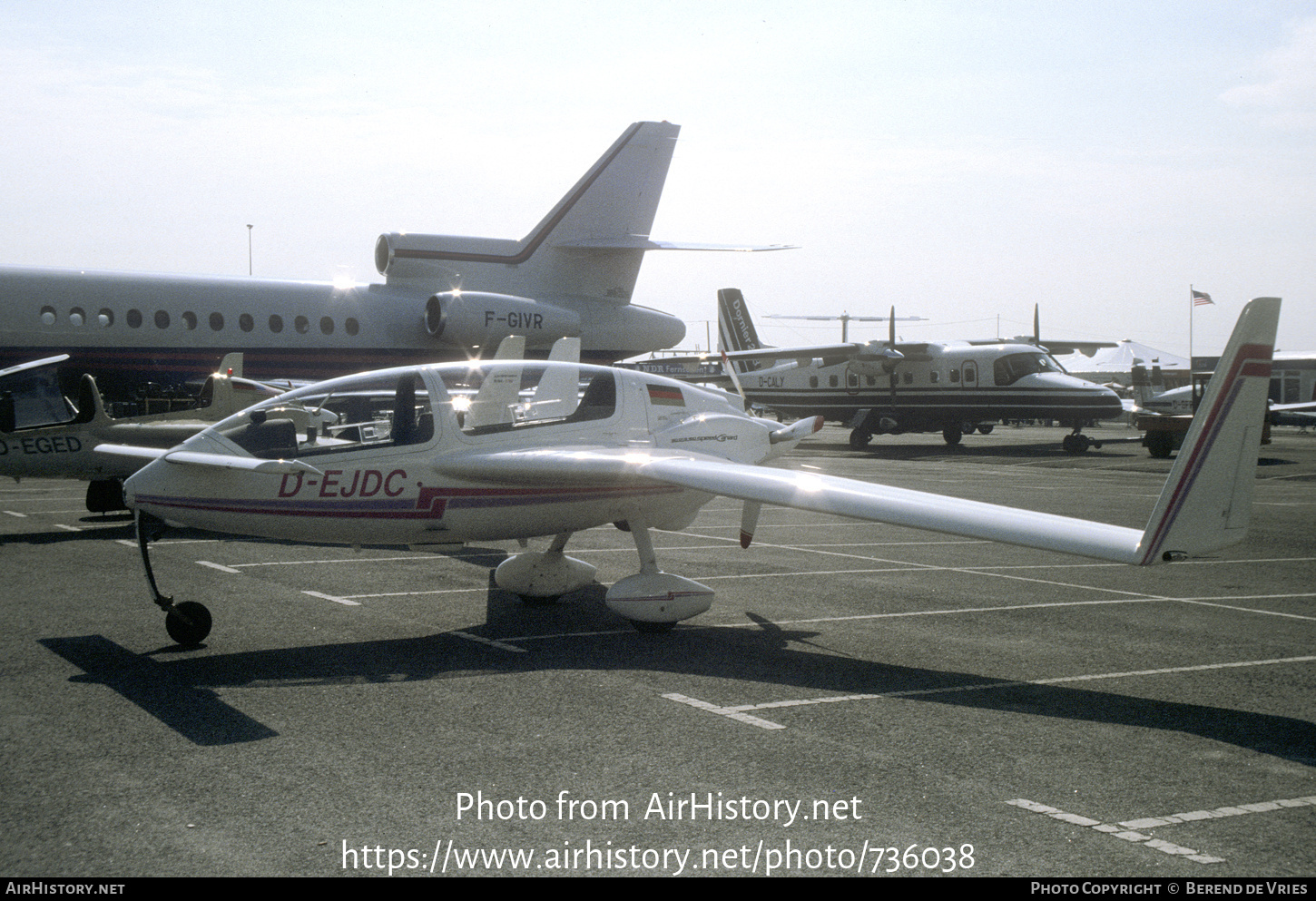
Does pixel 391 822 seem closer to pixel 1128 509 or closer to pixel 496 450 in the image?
pixel 496 450

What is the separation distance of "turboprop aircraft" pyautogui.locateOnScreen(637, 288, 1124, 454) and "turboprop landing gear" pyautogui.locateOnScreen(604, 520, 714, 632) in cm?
2783

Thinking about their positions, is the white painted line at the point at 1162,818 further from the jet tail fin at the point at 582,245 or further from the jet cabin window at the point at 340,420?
the jet tail fin at the point at 582,245

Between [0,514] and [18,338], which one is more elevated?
[18,338]

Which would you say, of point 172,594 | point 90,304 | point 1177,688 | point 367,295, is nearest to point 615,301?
point 367,295

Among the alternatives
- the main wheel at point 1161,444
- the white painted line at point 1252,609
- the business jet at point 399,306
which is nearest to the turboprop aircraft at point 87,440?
the business jet at point 399,306

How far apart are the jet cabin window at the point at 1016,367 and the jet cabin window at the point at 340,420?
29.1 meters

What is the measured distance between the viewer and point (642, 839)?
177 inches

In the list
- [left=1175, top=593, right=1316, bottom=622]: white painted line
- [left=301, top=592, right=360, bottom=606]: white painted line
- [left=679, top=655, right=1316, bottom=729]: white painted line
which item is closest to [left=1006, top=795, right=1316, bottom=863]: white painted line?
[left=679, top=655, right=1316, bottom=729]: white painted line

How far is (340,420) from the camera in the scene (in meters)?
8.63

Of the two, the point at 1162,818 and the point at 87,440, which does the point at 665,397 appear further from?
the point at 87,440

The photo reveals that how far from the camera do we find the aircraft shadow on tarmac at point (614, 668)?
6148 millimetres

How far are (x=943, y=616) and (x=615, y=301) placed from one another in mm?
20284

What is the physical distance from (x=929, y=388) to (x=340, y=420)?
30.2m

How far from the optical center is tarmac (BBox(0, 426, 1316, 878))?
4438 millimetres
